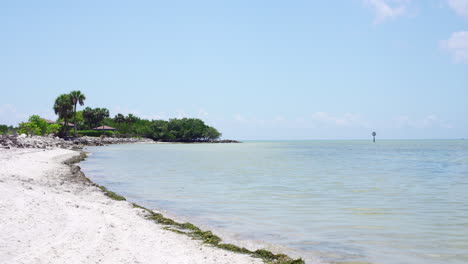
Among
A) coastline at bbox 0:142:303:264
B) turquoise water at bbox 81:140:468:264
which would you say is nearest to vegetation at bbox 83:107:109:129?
turquoise water at bbox 81:140:468:264

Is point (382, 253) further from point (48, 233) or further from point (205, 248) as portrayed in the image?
point (48, 233)

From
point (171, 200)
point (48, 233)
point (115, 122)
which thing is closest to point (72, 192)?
point (171, 200)

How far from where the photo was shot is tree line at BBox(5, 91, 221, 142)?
100887mm

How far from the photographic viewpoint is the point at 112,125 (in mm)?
161750

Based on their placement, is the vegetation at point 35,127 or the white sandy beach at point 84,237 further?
the vegetation at point 35,127

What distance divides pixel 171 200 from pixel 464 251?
11.4 m

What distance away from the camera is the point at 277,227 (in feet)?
38.4

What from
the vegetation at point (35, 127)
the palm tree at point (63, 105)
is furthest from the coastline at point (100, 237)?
the palm tree at point (63, 105)

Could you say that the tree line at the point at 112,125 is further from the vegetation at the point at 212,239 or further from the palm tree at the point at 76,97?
the vegetation at the point at 212,239

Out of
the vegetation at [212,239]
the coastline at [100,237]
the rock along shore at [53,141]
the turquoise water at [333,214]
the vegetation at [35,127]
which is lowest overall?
the turquoise water at [333,214]

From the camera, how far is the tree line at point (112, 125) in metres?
101

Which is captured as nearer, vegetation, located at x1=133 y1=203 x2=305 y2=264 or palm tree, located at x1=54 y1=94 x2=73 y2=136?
vegetation, located at x1=133 y1=203 x2=305 y2=264

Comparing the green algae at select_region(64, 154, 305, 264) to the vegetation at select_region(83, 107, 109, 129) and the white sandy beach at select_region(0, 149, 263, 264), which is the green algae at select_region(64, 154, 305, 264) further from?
the vegetation at select_region(83, 107, 109, 129)

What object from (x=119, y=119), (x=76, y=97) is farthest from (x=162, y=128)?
(x=76, y=97)
